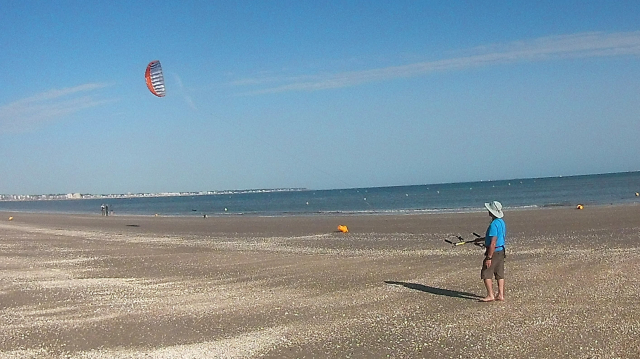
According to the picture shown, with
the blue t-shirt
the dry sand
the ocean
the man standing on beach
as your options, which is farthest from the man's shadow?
the ocean

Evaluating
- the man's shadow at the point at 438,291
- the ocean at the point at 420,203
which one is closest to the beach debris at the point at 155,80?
the man's shadow at the point at 438,291

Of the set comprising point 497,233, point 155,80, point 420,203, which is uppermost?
point 155,80

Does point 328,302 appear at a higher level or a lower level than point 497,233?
lower

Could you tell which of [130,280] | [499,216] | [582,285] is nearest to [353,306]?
[499,216]

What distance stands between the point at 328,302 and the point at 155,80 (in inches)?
521

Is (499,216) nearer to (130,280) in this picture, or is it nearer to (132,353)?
(132,353)

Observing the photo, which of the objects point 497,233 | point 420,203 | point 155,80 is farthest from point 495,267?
point 420,203

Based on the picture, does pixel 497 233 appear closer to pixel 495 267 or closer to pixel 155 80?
pixel 495 267

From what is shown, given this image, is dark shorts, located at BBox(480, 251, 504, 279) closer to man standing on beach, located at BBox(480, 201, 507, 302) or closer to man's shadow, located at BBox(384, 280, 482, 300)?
man standing on beach, located at BBox(480, 201, 507, 302)

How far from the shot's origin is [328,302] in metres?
10.0

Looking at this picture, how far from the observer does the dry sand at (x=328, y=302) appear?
7395 mm

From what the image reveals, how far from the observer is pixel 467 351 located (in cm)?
698

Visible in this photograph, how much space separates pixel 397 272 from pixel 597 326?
5.58 metres

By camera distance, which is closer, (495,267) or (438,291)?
(495,267)
